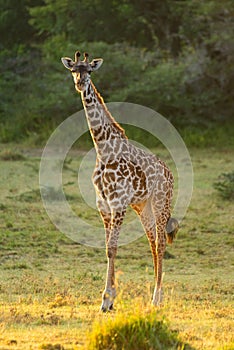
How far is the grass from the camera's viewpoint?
6281 mm

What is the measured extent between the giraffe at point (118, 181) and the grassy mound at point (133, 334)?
1.55 meters

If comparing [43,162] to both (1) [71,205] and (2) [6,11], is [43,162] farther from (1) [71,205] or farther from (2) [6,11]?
(2) [6,11]

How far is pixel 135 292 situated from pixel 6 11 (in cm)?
1997

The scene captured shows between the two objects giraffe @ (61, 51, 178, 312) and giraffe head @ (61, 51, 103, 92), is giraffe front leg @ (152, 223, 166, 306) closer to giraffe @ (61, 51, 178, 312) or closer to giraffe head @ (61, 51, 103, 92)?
giraffe @ (61, 51, 178, 312)

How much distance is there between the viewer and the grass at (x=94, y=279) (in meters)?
6.28

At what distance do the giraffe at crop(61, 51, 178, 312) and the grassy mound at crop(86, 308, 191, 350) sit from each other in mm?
1552

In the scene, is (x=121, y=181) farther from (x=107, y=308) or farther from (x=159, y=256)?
(x=107, y=308)

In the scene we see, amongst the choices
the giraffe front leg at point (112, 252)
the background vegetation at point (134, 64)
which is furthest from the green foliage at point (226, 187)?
the giraffe front leg at point (112, 252)

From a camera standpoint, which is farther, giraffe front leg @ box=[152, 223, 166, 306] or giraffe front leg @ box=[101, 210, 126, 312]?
giraffe front leg @ box=[152, 223, 166, 306]

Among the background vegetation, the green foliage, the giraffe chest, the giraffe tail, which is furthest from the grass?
the background vegetation

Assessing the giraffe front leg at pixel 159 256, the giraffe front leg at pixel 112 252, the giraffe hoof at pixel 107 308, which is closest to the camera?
the giraffe hoof at pixel 107 308

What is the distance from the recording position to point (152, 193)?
8375mm

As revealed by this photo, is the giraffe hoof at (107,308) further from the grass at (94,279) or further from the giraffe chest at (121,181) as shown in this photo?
the giraffe chest at (121,181)

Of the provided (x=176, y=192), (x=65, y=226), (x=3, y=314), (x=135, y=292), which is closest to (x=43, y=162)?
(x=176, y=192)
